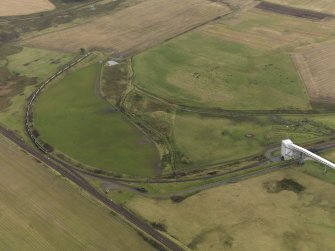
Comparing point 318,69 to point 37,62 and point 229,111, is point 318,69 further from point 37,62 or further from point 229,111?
point 37,62

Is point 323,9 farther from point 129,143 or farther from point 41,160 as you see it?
point 41,160

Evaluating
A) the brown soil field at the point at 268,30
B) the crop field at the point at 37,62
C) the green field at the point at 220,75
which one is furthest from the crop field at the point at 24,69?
the brown soil field at the point at 268,30

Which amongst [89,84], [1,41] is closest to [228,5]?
[89,84]

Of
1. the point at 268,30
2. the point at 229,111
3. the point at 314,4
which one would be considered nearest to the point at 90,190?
the point at 229,111

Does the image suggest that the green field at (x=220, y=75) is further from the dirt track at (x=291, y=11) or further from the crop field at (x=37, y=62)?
the dirt track at (x=291, y=11)

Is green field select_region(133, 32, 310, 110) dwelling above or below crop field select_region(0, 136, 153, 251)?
above

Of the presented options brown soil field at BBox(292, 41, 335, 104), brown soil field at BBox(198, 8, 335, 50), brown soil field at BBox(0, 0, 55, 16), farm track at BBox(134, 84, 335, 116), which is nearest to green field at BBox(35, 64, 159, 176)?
farm track at BBox(134, 84, 335, 116)

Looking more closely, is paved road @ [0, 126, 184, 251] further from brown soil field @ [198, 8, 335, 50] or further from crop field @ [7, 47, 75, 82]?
brown soil field @ [198, 8, 335, 50]
